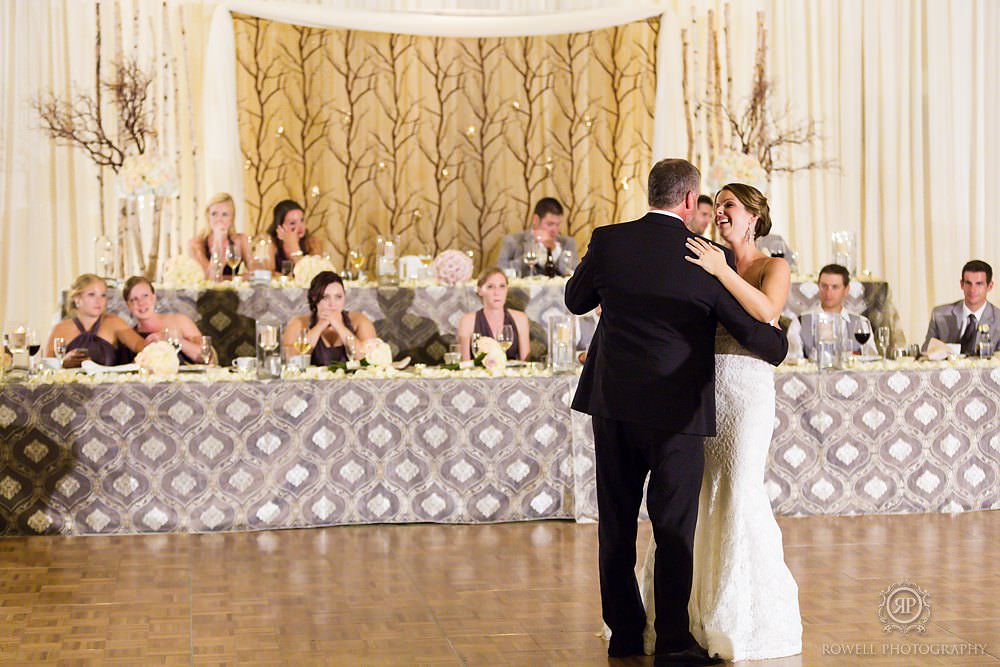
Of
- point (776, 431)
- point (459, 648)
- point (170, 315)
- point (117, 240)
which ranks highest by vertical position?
point (117, 240)

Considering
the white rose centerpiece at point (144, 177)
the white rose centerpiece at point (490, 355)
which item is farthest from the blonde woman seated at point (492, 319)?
the white rose centerpiece at point (144, 177)

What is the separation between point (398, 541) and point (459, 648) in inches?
67.0

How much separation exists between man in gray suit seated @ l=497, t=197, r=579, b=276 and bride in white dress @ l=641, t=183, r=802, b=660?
15.6ft

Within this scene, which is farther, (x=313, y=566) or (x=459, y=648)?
(x=313, y=566)

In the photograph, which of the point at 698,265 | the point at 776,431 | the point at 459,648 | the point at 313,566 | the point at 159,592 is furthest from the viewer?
the point at 776,431

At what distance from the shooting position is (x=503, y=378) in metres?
6.29

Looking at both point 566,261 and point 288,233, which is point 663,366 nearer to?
point 566,261

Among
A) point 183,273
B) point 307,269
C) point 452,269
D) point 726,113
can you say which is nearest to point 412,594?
point 452,269

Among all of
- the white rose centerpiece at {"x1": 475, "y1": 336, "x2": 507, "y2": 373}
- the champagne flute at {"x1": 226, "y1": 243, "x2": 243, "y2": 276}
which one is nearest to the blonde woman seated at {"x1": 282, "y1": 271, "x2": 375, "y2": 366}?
the white rose centerpiece at {"x1": 475, "y1": 336, "x2": 507, "y2": 373}

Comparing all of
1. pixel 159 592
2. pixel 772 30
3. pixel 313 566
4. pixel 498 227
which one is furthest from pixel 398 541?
pixel 772 30

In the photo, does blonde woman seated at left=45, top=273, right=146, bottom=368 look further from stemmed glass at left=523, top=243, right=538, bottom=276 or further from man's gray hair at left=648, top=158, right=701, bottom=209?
man's gray hair at left=648, top=158, right=701, bottom=209

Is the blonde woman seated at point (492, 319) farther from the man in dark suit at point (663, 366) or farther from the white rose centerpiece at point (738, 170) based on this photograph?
the man in dark suit at point (663, 366)

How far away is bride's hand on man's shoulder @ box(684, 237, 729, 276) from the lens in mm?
3809

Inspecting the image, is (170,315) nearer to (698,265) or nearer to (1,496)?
(1,496)
